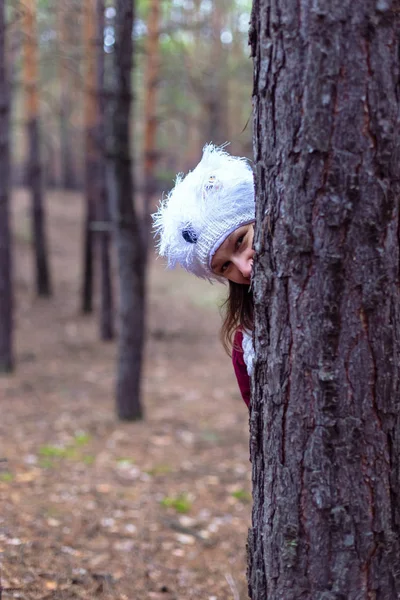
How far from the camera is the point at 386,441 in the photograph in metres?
1.87

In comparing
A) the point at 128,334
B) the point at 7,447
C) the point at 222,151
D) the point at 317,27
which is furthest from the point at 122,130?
the point at 317,27

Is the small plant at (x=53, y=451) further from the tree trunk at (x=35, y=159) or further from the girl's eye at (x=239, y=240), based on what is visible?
the tree trunk at (x=35, y=159)

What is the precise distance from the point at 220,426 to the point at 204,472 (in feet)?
4.95

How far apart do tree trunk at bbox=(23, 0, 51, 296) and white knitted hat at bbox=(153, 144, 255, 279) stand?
30.0 ft

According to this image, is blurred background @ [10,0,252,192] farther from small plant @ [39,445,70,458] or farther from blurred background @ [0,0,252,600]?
small plant @ [39,445,70,458]

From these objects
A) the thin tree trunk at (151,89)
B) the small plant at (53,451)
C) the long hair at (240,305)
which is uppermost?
the thin tree trunk at (151,89)

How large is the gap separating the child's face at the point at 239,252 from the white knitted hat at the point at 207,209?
2cm

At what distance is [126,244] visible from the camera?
22.9ft

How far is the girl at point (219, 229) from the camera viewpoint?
7.86 feet

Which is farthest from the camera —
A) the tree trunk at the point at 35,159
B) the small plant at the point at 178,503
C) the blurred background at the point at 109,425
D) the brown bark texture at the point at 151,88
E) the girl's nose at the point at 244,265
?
the tree trunk at the point at 35,159

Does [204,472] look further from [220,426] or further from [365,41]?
[365,41]

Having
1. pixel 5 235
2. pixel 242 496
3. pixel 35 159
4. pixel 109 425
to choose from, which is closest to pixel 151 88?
pixel 35 159

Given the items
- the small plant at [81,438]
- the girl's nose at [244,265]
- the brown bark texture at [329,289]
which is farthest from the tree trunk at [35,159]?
the brown bark texture at [329,289]

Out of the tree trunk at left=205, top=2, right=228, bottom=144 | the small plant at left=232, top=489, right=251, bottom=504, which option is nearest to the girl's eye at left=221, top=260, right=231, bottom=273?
the small plant at left=232, top=489, right=251, bottom=504
